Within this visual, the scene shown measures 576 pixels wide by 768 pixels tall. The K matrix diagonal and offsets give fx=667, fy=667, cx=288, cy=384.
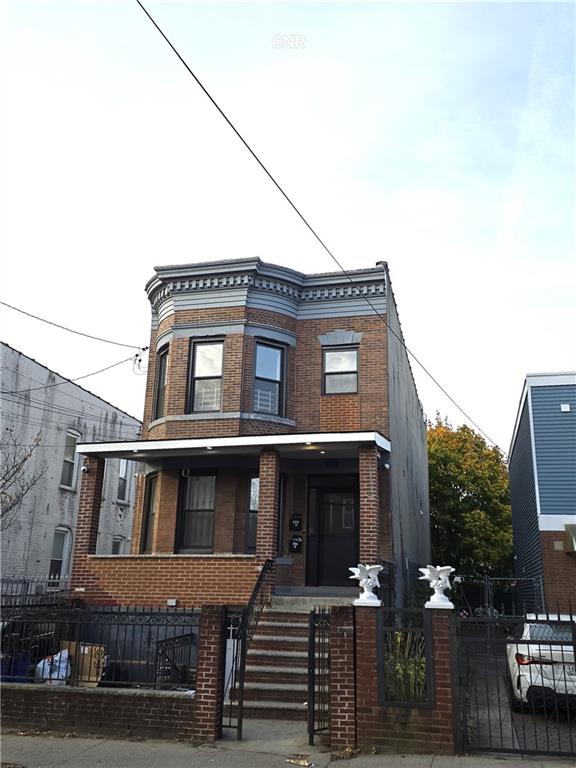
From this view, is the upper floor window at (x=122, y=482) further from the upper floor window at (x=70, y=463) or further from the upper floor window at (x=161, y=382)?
the upper floor window at (x=161, y=382)

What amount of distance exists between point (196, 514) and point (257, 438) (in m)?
3.13

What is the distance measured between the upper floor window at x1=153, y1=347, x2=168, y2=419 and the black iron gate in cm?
934

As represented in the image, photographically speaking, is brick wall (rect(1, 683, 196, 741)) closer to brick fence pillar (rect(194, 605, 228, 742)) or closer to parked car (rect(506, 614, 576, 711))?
brick fence pillar (rect(194, 605, 228, 742))

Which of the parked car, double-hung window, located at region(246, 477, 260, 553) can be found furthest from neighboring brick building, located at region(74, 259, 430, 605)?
the parked car

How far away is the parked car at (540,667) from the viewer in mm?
8062

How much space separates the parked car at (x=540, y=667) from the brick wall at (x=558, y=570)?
21.6 ft

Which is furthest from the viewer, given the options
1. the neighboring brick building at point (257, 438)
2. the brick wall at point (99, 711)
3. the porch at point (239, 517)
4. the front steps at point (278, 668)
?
the neighboring brick building at point (257, 438)

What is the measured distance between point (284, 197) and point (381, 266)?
209 inches

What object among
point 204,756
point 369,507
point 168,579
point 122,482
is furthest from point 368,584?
point 122,482

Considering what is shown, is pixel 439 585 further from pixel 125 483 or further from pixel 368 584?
pixel 125 483

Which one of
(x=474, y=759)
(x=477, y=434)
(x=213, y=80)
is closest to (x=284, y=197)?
(x=213, y=80)

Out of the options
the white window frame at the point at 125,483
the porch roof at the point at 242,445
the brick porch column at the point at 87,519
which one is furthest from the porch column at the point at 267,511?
the white window frame at the point at 125,483

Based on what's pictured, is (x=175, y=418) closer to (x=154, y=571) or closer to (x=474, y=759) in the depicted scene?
(x=154, y=571)

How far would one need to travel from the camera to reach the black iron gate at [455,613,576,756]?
7.33 metres
